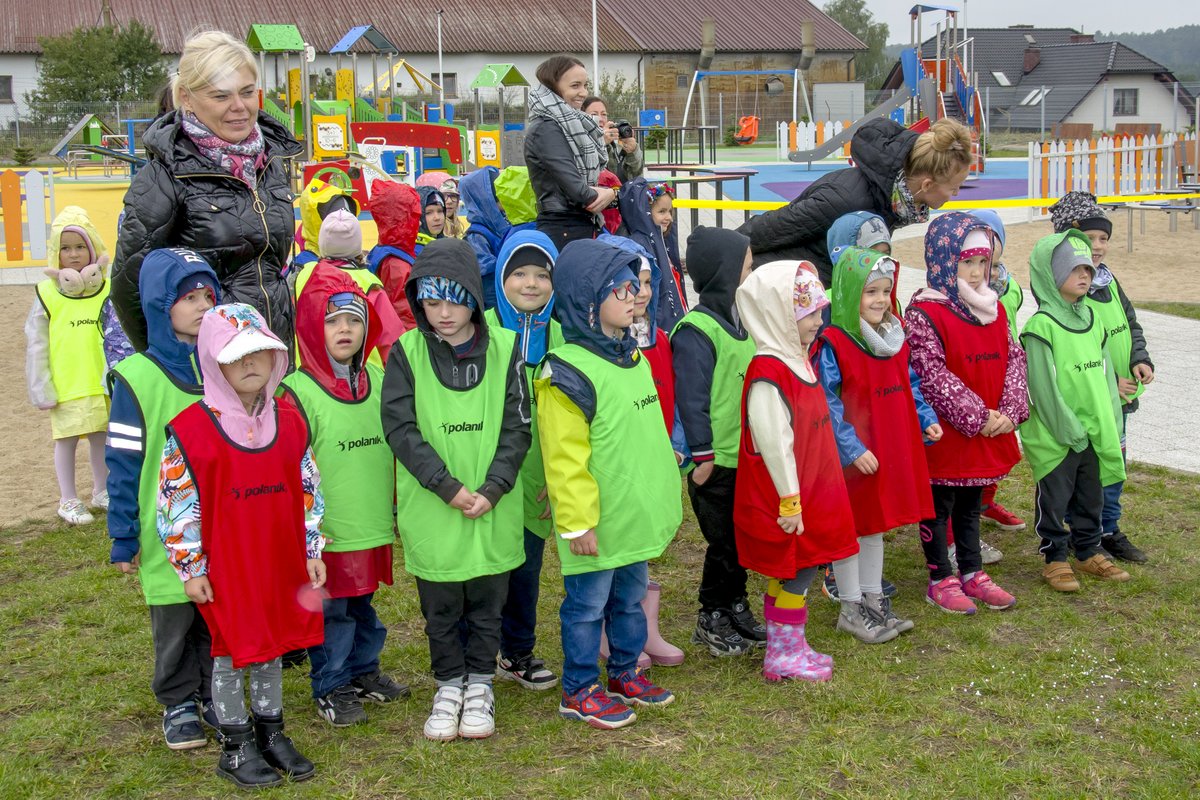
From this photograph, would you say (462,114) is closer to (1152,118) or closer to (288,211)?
(1152,118)

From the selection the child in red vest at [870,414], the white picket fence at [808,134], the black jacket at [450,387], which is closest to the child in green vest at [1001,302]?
→ the child in red vest at [870,414]

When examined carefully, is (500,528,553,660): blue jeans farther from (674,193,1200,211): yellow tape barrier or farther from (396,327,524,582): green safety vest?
(674,193,1200,211): yellow tape barrier

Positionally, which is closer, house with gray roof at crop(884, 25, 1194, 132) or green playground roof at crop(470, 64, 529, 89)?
green playground roof at crop(470, 64, 529, 89)

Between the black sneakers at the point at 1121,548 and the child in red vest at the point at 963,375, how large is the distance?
0.87 meters

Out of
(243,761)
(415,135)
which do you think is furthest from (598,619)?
(415,135)

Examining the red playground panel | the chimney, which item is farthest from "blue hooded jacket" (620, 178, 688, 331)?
the chimney

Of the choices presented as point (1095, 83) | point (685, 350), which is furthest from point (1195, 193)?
A: point (1095, 83)

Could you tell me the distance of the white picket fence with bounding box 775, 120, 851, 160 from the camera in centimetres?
3416

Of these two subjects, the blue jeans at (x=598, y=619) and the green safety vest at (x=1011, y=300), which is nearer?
the blue jeans at (x=598, y=619)

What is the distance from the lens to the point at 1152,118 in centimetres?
6303

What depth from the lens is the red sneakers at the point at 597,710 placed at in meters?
4.05

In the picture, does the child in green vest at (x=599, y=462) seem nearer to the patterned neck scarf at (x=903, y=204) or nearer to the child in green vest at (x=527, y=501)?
the child in green vest at (x=527, y=501)

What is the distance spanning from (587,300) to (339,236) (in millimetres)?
2108

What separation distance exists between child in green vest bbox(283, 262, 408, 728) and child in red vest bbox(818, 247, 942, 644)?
1728 millimetres
